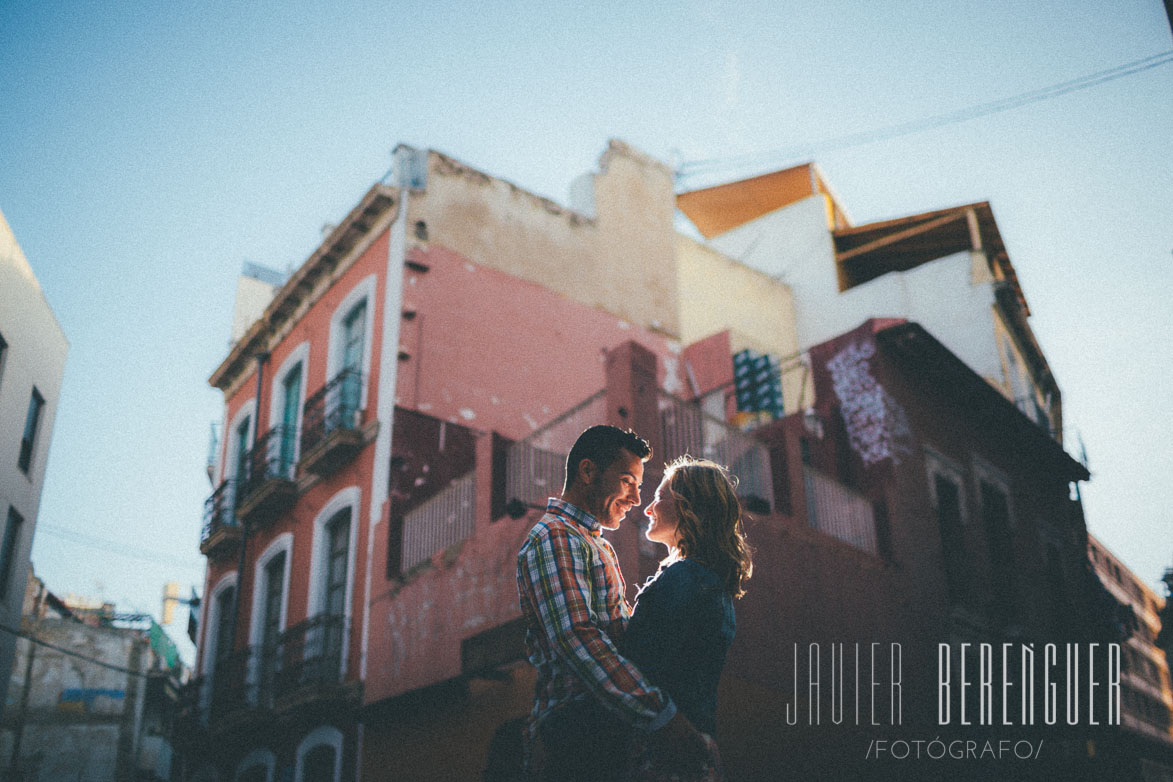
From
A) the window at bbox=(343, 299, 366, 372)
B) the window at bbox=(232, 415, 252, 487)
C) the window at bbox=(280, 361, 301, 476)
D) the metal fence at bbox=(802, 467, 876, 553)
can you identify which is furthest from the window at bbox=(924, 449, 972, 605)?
the window at bbox=(232, 415, 252, 487)

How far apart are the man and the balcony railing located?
35.9ft

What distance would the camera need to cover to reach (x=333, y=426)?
612 inches

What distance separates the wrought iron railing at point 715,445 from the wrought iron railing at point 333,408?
600cm

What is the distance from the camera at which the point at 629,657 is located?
301cm

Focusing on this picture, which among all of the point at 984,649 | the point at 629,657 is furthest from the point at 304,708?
the point at 629,657

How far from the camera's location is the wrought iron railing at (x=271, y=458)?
17.2 metres

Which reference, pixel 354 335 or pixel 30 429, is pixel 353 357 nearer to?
pixel 354 335

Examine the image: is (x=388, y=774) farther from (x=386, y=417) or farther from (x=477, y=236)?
(x=477, y=236)

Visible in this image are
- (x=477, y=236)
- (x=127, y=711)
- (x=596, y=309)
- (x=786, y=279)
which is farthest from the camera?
(x=127, y=711)

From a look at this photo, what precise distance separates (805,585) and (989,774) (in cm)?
440

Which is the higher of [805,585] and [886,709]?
[805,585]

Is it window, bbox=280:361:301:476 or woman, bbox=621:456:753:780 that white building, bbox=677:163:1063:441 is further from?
woman, bbox=621:456:753:780

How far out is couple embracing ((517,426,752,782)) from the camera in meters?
2.81

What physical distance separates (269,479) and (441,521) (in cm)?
525
